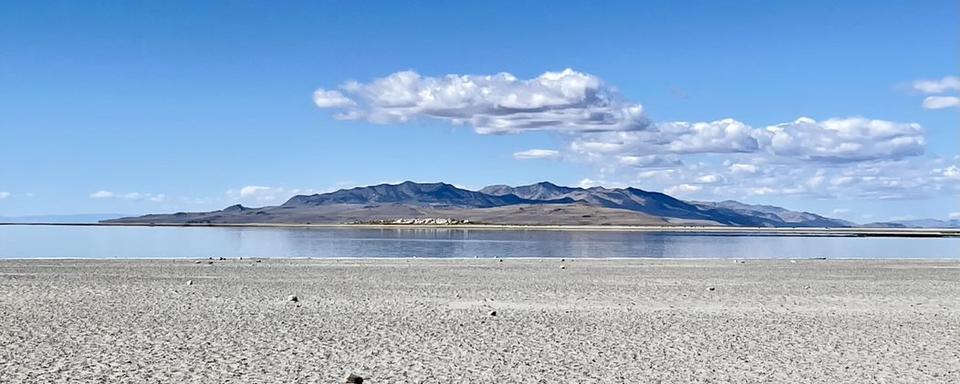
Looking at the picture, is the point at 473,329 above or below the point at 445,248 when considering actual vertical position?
below

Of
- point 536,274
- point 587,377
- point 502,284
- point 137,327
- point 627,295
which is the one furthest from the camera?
point 536,274

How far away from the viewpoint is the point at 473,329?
44.7 feet

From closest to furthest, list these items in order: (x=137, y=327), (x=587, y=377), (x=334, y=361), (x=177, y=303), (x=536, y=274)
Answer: (x=587, y=377) < (x=334, y=361) < (x=137, y=327) < (x=177, y=303) < (x=536, y=274)

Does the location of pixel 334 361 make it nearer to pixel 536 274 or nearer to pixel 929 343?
pixel 929 343

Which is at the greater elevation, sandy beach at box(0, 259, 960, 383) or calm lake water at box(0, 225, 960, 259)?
calm lake water at box(0, 225, 960, 259)

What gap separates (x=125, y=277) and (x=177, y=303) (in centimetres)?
761

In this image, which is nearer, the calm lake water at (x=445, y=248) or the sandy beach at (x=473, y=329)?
the sandy beach at (x=473, y=329)

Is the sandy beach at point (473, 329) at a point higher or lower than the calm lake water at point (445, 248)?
lower

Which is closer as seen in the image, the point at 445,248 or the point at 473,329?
the point at 473,329

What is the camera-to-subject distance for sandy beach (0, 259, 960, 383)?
10242 millimetres

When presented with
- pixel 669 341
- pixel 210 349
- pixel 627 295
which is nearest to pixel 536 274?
pixel 627 295

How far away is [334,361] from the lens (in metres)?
10.8

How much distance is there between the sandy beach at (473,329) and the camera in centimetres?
1024

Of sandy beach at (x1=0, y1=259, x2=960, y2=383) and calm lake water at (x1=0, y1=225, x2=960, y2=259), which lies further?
calm lake water at (x1=0, y1=225, x2=960, y2=259)
